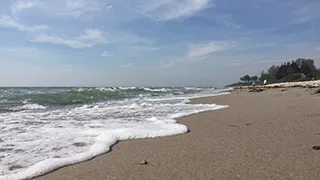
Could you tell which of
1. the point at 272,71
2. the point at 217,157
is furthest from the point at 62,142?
the point at 272,71

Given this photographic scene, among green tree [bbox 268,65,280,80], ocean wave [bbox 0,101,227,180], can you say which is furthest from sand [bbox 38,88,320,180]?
green tree [bbox 268,65,280,80]

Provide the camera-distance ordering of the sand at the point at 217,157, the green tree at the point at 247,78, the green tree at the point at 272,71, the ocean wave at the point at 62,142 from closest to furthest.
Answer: the sand at the point at 217,157 < the ocean wave at the point at 62,142 < the green tree at the point at 272,71 < the green tree at the point at 247,78

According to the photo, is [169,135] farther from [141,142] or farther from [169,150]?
[169,150]

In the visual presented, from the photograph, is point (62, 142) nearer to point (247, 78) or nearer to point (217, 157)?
point (217, 157)

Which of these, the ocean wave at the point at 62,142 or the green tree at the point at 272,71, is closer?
the ocean wave at the point at 62,142

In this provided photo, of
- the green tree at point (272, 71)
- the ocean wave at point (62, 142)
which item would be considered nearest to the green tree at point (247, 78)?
the green tree at point (272, 71)

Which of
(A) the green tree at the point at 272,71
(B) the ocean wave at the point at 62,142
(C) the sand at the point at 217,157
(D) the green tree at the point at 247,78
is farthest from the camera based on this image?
(D) the green tree at the point at 247,78

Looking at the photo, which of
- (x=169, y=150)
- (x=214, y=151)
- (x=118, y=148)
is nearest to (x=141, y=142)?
(x=118, y=148)

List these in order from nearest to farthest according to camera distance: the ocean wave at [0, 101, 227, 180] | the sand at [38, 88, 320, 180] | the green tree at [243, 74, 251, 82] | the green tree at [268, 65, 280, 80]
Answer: the sand at [38, 88, 320, 180] < the ocean wave at [0, 101, 227, 180] < the green tree at [268, 65, 280, 80] < the green tree at [243, 74, 251, 82]

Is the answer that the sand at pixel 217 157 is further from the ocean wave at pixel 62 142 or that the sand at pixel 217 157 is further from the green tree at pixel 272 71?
the green tree at pixel 272 71

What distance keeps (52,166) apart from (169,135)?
7.47 feet

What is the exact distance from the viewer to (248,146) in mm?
4227

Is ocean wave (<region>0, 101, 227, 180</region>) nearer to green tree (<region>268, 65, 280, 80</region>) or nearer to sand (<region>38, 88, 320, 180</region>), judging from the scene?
sand (<region>38, 88, 320, 180</region>)

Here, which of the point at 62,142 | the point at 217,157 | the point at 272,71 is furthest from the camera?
the point at 272,71
